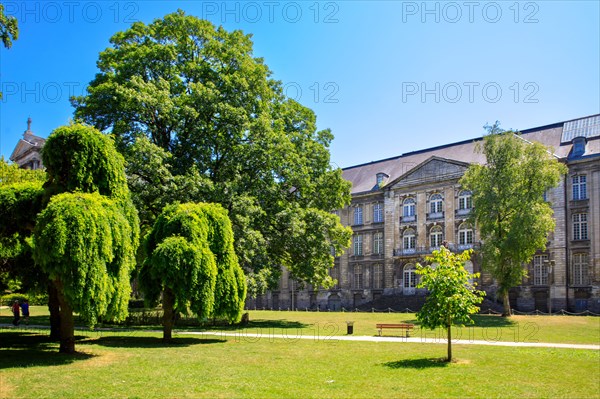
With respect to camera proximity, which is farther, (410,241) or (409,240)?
(409,240)

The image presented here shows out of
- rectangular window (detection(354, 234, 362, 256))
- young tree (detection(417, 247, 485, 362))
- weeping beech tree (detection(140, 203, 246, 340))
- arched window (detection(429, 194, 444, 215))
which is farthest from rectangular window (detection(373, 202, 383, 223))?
young tree (detection(417, 247, 485, 362))

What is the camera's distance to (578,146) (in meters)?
44.9

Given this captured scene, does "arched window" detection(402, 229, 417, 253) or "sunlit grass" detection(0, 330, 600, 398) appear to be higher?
"arched window" detection(402, 229, 417, 253)

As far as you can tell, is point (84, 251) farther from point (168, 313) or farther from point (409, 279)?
point (409, 279)

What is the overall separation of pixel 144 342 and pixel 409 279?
37849mm

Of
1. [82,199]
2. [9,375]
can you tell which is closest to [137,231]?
[82,199]

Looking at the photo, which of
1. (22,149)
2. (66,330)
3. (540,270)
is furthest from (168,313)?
(22,149)

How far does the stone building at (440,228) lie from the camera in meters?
43.8

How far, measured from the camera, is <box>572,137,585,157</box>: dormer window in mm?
44500

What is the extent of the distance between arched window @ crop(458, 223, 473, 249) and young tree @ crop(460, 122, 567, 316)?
1335 cm

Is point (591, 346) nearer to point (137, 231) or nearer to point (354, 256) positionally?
point (137, 231)

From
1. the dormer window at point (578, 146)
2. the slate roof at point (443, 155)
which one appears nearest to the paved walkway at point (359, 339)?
the slate roof at point (443, 155)

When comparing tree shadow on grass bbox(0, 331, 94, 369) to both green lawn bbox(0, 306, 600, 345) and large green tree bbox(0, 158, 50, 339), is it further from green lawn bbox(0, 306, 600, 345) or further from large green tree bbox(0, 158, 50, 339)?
green lawn bbox(0, 306, 600, 345)

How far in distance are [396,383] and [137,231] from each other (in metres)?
9.65
